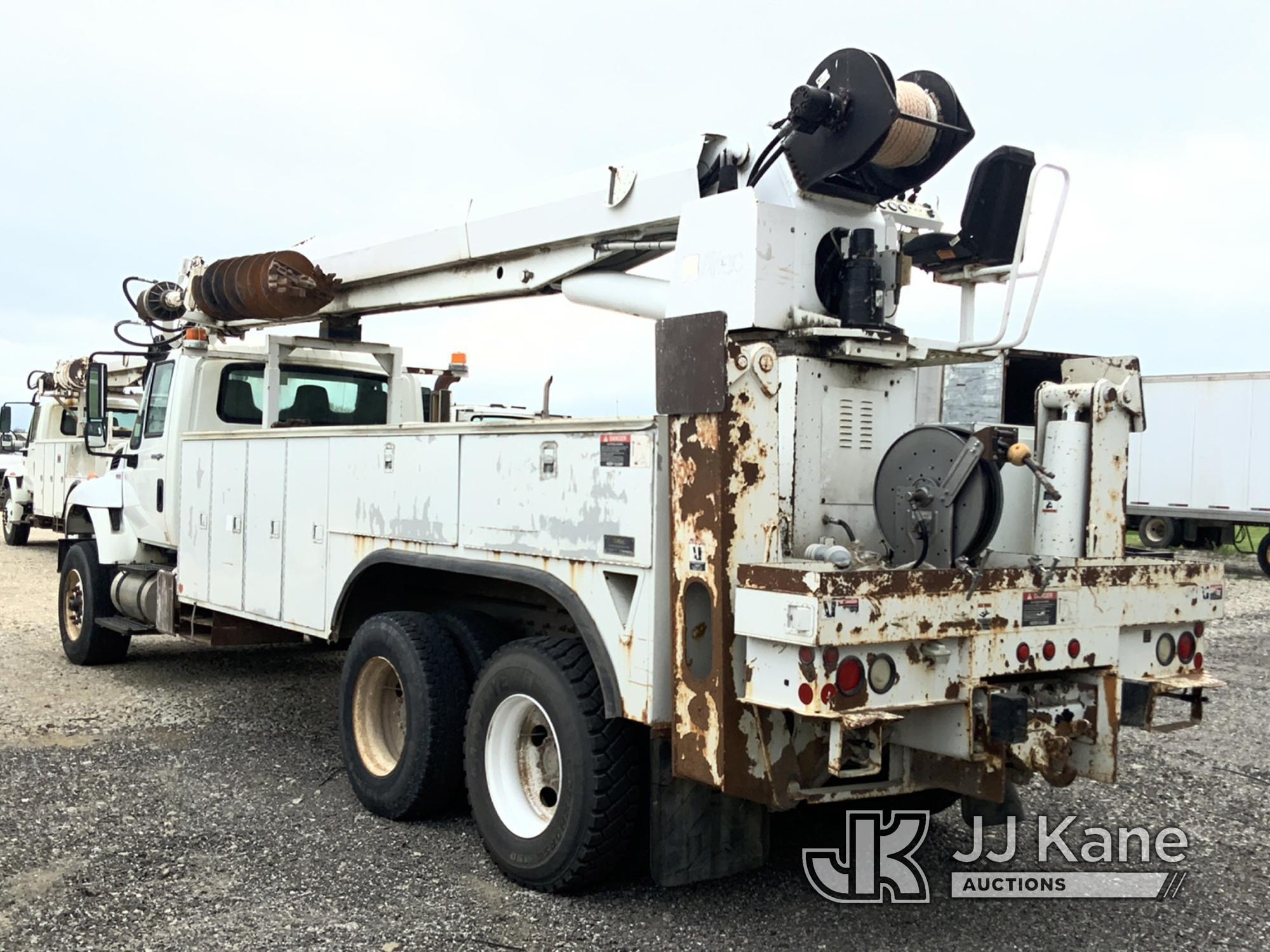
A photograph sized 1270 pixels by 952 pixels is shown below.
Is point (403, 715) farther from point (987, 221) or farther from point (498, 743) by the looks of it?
point (987, 221)

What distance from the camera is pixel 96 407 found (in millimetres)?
8719

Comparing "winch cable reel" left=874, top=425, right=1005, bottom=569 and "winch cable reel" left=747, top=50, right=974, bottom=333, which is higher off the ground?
"winch cable reel" left=747, top=50, right=974, bottom=333

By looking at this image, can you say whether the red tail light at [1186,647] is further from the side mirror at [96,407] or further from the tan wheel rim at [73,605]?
the tan wheel rim at [73,605]

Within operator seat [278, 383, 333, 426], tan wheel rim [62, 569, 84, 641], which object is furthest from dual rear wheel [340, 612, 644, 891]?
tan wheel rim [62, 569, 84, 641]

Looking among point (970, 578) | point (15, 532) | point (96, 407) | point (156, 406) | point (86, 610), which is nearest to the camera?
point (970, 578)

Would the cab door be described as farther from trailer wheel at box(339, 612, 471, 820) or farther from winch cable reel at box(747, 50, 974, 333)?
winch cable reel at box(747, 50, 974, 333)

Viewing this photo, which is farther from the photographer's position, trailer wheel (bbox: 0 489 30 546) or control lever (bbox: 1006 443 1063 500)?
trailer wheel (bbox: 0 489 30 546)

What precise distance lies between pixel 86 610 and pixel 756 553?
7071mm

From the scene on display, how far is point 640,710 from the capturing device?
161 inches

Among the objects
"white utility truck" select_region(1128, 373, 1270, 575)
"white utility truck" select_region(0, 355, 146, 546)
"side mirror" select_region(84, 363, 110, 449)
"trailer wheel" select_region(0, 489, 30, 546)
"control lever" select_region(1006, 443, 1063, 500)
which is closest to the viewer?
"control lever" select_region(1006, 443, 1063, 500)

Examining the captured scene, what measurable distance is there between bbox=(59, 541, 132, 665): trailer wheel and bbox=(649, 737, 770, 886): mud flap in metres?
6.31

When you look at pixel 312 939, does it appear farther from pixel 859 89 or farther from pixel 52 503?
pixel 52 503

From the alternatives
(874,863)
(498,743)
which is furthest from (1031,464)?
(498,743)

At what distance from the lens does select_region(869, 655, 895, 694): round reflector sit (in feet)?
12.2
